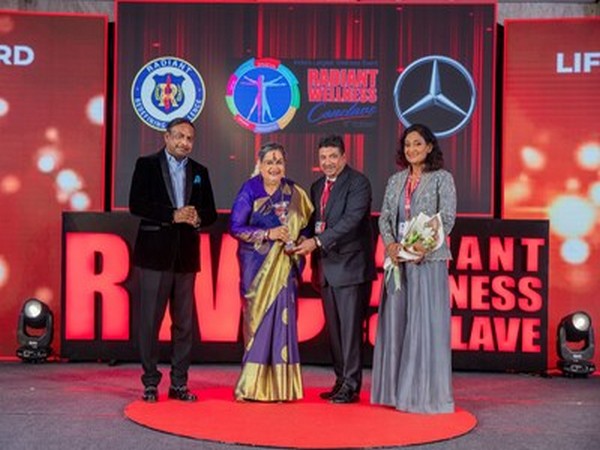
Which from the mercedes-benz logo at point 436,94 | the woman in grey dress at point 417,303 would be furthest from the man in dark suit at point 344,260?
the mercedes-benz logo at point 436,94

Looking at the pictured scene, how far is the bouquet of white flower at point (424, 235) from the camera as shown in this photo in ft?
A: 14.3

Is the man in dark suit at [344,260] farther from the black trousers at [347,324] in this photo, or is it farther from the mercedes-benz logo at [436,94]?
the mercedes-benz logo at [436,94]

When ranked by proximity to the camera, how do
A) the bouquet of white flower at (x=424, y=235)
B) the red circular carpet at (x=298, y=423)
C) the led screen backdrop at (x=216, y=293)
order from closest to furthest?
1. the red circular carpet at (x=298, y=423)
2. the bouquet of white flower at (x=424, y=235)
3. the led screen backdrop at (x=216, y=293)

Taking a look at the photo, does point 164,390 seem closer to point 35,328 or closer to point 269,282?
point 269,282

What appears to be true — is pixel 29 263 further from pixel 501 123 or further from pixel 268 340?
pixel 501 123

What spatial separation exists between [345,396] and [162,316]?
102 cm

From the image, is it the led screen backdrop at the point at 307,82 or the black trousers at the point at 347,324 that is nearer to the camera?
the black trousers at the point at 347,324

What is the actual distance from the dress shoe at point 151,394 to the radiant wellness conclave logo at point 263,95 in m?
2.14

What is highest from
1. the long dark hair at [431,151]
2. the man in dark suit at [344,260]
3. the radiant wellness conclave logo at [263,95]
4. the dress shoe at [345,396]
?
the radiant wellness conclave logo at [263,95]

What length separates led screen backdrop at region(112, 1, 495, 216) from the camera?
603cm

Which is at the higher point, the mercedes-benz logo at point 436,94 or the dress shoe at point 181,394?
the mercedes-benz logo at point 436,94

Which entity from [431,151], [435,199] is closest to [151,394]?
[435,199]

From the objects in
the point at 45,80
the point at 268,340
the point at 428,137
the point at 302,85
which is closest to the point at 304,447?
the point at 268,340

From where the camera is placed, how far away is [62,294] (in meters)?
5.98
